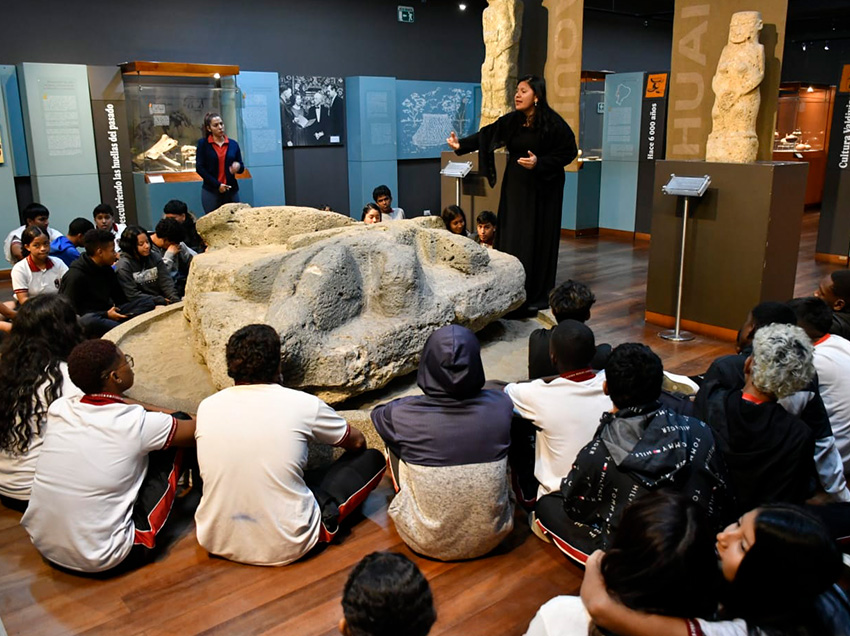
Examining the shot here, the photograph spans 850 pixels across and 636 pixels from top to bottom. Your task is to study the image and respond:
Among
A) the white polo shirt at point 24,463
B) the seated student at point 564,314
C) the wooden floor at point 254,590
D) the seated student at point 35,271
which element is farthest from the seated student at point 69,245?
the seated student at point 564,314

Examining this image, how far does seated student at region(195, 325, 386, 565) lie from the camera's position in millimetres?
2850

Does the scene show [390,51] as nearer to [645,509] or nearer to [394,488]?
[394,488]

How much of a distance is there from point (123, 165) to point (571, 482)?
294 inches

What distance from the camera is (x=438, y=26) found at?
11.5 meters

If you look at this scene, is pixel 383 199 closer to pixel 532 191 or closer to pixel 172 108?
pixel 532 191

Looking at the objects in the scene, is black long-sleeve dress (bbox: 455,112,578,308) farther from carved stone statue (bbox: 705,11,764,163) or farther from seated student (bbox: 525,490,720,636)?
seated student (bbox: 525,490,720,636)

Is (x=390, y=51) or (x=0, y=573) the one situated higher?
(x=390, y=51)

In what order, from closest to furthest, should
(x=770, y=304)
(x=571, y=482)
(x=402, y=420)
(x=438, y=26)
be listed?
(x=571, y=482)
(x=402, y=420)
(x=770, y=304)
(x=438, y=26)

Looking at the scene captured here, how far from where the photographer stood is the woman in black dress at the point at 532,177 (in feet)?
18.3

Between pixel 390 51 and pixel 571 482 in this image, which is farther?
pixel 390 51

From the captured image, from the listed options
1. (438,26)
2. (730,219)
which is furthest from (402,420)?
(438,26)

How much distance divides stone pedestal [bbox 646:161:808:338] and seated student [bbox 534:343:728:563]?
351 centimetres

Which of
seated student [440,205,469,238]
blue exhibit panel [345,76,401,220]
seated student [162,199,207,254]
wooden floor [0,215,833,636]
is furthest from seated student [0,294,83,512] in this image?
blue exhibit panel [345,76,401,220]

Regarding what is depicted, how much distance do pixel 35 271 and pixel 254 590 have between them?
3746mm
